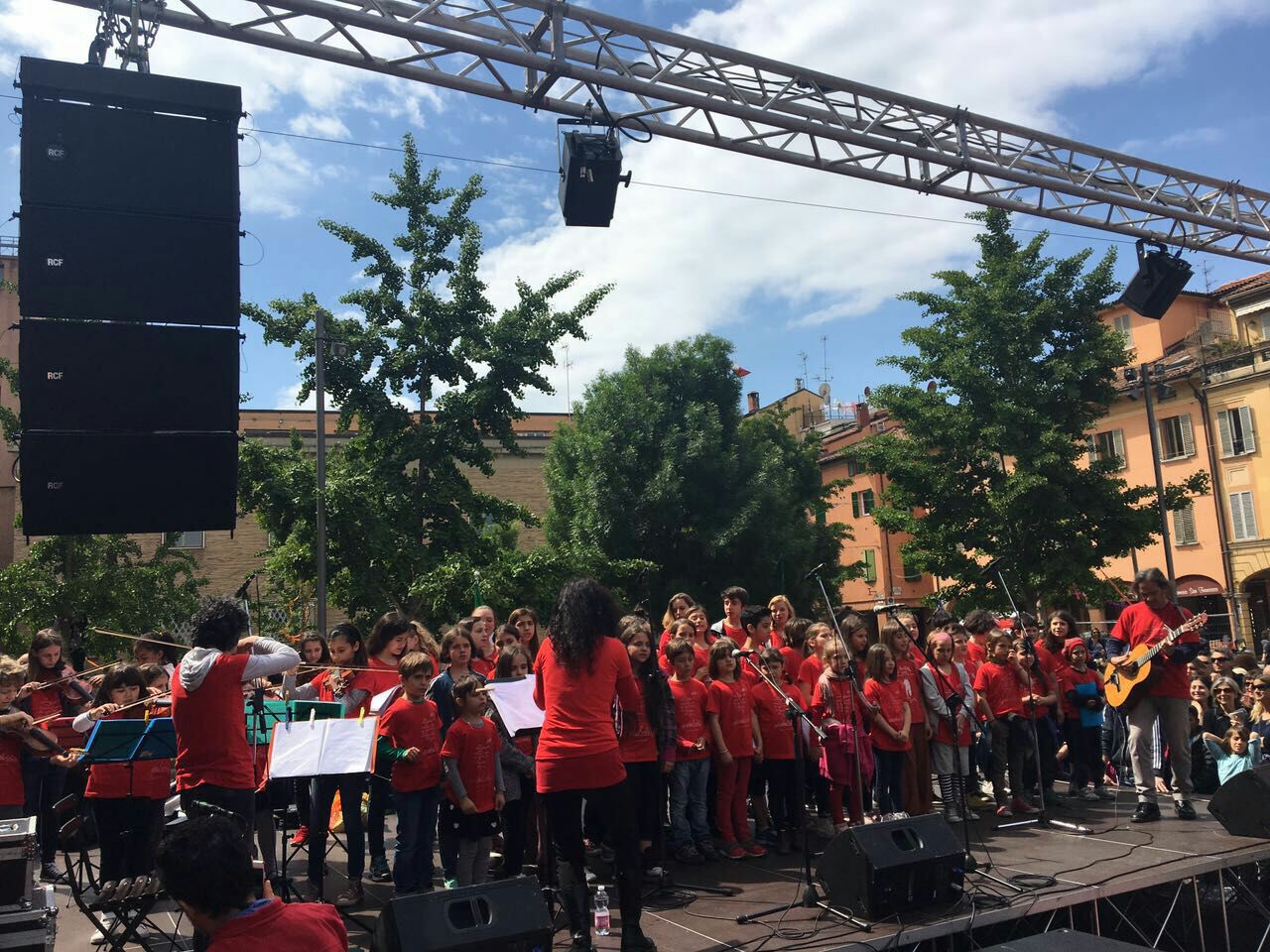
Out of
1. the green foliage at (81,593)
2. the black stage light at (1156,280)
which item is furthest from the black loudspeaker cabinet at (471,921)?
the green foliage at (81,593)

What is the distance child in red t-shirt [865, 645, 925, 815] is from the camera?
27.2 ft

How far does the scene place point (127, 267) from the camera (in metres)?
6.12

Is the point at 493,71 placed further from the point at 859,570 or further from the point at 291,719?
the point at 859,570

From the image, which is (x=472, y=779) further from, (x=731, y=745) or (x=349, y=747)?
(x=731, y=745)

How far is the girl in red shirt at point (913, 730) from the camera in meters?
8.59

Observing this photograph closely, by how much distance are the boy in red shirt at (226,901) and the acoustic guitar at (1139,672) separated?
7.39 meters

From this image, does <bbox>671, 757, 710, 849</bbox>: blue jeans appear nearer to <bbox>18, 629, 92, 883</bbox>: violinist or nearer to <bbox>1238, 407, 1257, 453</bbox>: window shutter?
<bbox>18, 629, 92, 883</bbox>: violinist

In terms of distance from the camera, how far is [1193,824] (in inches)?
328

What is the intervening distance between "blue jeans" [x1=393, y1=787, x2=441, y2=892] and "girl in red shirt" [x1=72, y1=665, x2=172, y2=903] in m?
1.54

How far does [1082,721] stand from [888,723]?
320 centimetres

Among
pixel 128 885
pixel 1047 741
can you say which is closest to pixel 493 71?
pixel 128 885

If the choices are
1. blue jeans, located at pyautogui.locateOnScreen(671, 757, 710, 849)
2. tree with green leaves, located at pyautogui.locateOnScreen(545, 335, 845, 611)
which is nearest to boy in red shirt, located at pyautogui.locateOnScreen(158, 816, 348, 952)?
blue jeans, located at pyautogui.locateOnScreen(671, 757, 710, 849)

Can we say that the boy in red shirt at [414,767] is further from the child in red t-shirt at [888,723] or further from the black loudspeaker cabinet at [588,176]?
the black loudspeaker cabinet at [588,176]

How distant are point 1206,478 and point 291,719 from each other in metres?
23.8
